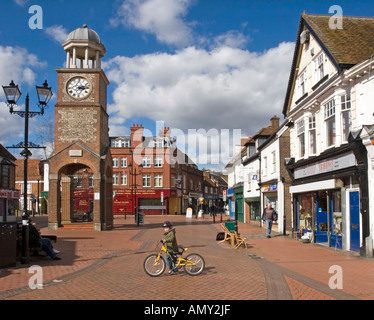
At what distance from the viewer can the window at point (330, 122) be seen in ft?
51.6

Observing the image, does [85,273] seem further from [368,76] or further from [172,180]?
[172,180]

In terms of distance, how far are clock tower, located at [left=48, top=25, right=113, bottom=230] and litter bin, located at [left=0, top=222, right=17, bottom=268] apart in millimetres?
14410

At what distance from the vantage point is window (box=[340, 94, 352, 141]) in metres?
14.5

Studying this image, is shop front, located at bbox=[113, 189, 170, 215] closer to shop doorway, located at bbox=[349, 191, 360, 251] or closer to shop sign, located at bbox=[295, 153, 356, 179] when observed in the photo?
shop sign, located at bbox=[295, 153, 356, 179]

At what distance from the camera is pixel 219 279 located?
941cm

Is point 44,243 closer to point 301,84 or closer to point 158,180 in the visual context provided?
point 301,84

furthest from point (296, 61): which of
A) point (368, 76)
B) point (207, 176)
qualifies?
point (207, 176)

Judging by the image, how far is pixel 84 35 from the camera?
26875mm

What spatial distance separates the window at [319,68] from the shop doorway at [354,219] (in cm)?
562

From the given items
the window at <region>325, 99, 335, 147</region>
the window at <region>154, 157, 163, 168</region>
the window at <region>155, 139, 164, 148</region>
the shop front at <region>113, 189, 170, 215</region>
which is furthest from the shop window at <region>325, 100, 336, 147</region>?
the window at <region>155, 139, 164, 148</region>

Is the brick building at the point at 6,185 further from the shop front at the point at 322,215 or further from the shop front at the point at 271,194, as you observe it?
the shop front at the point at 322,215

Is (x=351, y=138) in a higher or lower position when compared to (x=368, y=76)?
lower
